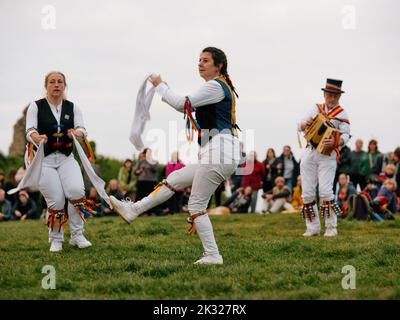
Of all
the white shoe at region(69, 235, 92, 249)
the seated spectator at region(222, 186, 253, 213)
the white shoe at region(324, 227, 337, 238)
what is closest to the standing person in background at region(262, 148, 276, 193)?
the seated spectator at region(222, 186, 253, 213)

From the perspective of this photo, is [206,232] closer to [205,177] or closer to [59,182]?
[205,177]

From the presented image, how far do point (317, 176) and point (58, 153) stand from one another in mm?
4457

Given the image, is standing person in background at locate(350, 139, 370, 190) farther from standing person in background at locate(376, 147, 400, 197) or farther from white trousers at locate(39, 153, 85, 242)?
white trousers at locate(39, 153, 85, 242)

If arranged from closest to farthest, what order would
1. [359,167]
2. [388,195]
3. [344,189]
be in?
[388,195]
[344,189]
[359,167]

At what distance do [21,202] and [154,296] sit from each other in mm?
14852

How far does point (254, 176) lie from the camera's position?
19.4 meters

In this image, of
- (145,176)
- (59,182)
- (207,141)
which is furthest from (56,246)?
(145,176)

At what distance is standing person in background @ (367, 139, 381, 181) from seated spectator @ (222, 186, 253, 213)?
356cm

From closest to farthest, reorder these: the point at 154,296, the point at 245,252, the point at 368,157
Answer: the point at 154,296
the point at 245,252
the point at 368,157

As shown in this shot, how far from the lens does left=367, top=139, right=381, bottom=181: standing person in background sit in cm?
1808

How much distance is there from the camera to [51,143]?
29.0 feet
